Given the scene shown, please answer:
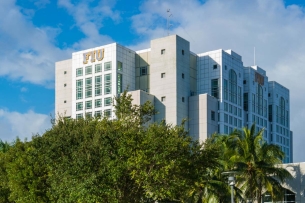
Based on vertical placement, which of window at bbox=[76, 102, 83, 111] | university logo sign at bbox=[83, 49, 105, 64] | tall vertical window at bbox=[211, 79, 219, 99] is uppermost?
university logo sign at bbox=[83, 49, 105, 64]

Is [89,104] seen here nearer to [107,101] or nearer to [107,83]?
[107,101]

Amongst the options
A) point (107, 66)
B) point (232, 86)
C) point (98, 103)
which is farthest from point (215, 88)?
point (98, 103)

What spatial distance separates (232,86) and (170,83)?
588 inches

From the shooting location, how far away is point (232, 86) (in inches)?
4370

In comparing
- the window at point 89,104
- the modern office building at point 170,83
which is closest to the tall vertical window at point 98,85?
the modern office building at point 170,83

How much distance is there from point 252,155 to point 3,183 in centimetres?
2231

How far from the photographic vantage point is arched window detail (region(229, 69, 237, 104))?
110250mm

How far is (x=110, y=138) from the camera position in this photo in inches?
1625

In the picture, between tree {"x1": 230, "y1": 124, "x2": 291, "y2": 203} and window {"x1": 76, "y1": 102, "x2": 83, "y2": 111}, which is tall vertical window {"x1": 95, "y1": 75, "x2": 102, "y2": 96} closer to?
window {"x1": 76, "y1": 102, "x2": 83, "y2": 111}

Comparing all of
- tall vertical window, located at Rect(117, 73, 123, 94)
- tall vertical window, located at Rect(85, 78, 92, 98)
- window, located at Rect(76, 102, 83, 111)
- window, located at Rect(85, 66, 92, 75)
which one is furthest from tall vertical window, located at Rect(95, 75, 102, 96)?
window, located at Rect(76, 102, 83, 111)

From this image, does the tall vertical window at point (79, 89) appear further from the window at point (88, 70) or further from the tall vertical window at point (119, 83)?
the tall vertical window at point (119, 83)

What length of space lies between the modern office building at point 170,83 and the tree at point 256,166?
4736 cm

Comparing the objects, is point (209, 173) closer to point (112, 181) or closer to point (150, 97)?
point (112, 181)

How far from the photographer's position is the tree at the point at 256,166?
49.7 metres
